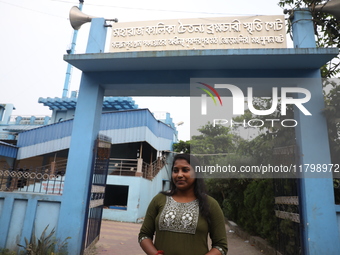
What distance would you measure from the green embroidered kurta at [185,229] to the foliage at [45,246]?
3520 mm

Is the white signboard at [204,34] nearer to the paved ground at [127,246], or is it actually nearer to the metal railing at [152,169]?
the paved ground at [127,246]

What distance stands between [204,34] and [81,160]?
3.66m

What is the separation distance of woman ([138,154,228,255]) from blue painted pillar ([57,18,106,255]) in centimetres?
332

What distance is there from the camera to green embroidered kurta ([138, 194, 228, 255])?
188 centimetres

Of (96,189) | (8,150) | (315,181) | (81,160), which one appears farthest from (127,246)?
(8,150)

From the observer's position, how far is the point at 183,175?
207 centimetres

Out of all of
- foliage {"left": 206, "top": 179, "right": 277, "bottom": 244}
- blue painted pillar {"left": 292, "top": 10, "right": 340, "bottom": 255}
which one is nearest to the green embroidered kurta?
blue painted pillar {"left": 292, "top": 10, "right": 340, "bottom": 255}

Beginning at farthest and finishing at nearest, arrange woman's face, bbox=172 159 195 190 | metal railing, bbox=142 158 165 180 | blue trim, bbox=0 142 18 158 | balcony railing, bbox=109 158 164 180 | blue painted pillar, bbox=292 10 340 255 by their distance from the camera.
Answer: metal railing, bbox=142 158 165 180 < blue trim, bbox=0 142 18 158 < balcony railing, bbox=109 158 164 180 < blue painted pillar, bbox=292 10 340 255 < woman's face, bbox=172 159 195 190

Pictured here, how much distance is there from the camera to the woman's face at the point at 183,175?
2.06m

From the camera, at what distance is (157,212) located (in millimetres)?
2064

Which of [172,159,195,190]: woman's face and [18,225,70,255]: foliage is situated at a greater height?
[172,159,195,190]: woman's face

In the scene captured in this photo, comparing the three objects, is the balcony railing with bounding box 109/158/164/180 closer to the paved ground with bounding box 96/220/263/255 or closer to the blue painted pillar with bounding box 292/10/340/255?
the paved ground with bounding box 96/220/263/255

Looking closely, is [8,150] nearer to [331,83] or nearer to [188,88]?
[188,88]

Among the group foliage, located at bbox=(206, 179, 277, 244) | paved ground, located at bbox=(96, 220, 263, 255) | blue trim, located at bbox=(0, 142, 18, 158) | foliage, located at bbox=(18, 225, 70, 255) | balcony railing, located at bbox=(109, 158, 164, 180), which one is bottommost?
paved ground, located at bbox=(96, 220, 263, 255)
